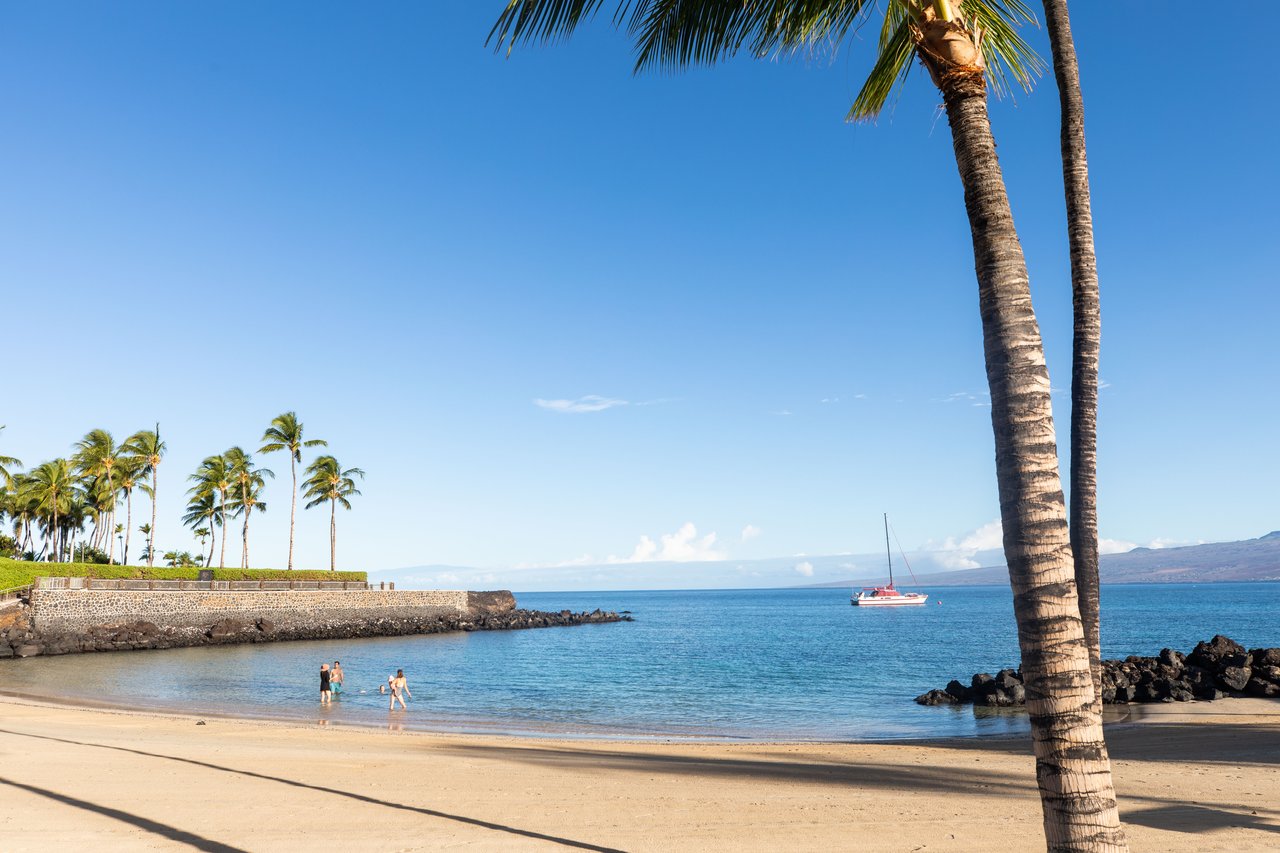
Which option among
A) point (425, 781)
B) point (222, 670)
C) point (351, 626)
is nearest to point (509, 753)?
point (425, 781)

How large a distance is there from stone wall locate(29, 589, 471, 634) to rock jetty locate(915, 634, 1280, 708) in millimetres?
46762

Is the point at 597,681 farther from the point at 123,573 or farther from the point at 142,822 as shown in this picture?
the point at 123,573

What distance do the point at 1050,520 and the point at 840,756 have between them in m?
13.8

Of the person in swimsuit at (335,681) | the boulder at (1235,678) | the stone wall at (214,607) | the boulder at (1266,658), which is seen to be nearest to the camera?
the boulder at (1235,678)

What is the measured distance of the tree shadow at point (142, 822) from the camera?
9070 millimetres

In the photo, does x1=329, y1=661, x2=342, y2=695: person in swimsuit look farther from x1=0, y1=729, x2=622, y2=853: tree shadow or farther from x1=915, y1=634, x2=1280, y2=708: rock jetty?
x1=915, y1=634, x2=1280, y2=708: rock jetty

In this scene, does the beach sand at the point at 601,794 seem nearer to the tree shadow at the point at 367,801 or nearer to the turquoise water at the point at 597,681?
the tree shadow at the point at 367,801

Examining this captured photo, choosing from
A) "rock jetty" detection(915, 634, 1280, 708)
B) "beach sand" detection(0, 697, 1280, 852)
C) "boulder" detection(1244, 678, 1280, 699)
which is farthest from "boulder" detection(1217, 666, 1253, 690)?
"beach sand" detection(0, 697, 1280, 852)

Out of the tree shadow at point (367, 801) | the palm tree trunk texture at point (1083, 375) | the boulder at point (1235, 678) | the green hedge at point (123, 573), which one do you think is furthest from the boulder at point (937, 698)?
the green hedge at point (123, 573)

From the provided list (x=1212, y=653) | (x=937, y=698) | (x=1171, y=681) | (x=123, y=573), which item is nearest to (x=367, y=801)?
(x=937, y=698)

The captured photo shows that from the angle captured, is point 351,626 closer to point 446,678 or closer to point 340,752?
point 446,678

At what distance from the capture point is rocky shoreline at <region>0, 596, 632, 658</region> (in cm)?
4494

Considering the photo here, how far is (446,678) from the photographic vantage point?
38.3 metres

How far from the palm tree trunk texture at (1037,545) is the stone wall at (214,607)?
183ft
